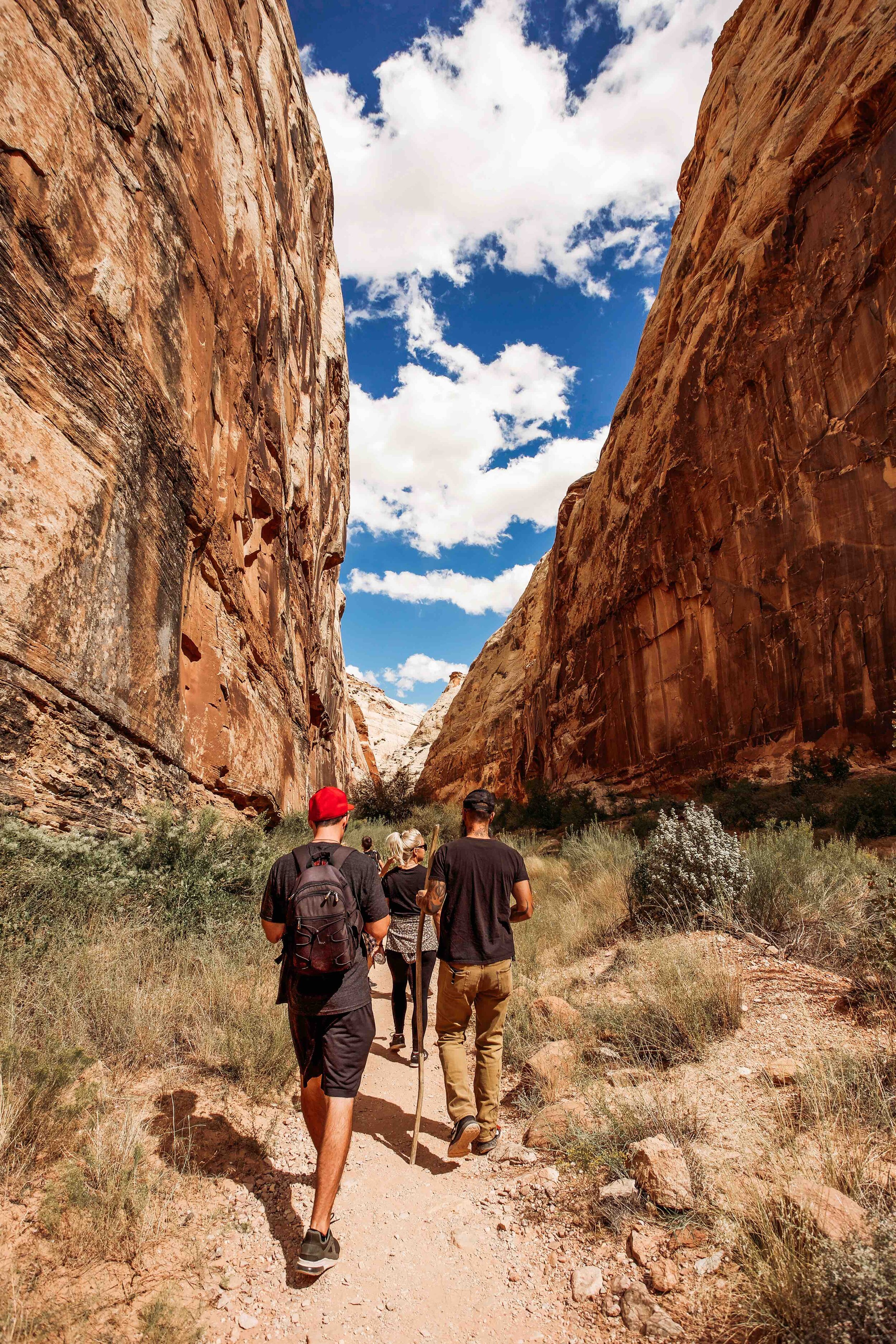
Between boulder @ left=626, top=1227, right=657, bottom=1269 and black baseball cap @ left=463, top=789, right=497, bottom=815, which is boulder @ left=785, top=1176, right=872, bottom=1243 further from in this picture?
black baseball cap @ left=463, top=789, right=497, bottom=815

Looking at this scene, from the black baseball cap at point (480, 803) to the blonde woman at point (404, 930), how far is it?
4.57 ft

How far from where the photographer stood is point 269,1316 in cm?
233

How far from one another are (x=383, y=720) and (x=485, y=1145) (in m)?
72.0

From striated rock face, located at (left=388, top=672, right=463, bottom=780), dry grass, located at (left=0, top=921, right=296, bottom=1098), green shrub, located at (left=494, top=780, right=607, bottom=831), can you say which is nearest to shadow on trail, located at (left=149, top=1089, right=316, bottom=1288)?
dry grass, located at (left=0, top=921, right=296, bottom=1098)

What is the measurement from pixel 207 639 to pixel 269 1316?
23.2ft

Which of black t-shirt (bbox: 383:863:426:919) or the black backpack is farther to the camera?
black t-shirt (bbox: 383:863:426:919)

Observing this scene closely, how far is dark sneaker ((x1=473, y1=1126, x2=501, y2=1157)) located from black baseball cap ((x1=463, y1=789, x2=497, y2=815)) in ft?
5.75

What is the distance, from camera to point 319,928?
2701mm

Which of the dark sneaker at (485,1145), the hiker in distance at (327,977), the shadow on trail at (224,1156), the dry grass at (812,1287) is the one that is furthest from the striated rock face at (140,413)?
the dry grass at (812,1287)

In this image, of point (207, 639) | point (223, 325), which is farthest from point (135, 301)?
point (207, 639)

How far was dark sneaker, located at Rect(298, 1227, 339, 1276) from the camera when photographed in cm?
247

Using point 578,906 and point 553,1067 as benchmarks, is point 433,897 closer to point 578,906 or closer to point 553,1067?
point 553,1067

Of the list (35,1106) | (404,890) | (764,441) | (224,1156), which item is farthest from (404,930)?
(764,441)

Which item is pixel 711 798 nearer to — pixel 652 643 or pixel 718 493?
pixel 652 643
